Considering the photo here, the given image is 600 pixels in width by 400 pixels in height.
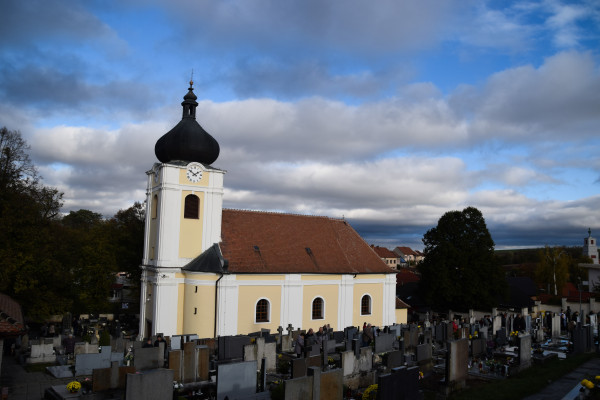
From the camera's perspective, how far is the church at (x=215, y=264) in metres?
24.3

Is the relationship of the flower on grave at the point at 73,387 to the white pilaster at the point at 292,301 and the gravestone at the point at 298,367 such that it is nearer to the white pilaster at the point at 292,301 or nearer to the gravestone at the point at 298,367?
the gravestone at the point at 298,367

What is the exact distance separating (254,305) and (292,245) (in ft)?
14.7

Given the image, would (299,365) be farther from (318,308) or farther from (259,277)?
(318,308)

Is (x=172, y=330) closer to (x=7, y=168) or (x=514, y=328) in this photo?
(x=7, y=168)

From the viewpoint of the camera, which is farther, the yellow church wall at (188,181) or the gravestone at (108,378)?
the yellow church wall at (188,181)

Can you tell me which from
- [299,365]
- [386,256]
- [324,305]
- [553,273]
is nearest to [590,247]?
[553,273]

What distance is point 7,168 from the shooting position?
79.6 ft

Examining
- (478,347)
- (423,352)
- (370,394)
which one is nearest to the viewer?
(370,394)

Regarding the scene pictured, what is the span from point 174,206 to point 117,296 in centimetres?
3376

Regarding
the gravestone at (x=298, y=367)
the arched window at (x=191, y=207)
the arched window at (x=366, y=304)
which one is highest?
the arched window at (x=191, y=207)

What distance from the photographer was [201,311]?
2411 centimetres

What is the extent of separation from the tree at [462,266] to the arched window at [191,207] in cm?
1820

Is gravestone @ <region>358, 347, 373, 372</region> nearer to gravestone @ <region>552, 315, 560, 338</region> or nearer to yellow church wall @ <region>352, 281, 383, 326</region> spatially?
yellow church wall @ <region>352, 281, 383, 326</region>

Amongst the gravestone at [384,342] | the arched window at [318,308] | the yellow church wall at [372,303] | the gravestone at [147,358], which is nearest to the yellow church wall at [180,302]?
the arched window at [318,308]
